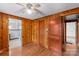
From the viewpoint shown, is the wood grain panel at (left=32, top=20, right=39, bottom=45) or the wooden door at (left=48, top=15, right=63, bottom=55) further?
the wood grain panel at (left=32, top=20, right=39, bottom=45)

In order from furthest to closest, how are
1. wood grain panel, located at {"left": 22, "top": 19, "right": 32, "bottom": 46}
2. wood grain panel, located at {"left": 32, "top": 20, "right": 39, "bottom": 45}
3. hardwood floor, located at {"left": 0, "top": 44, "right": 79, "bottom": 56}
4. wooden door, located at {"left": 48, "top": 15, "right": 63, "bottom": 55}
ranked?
1. wood grain panel, located at {"left": 32, "top": 20, "right": 39, "bottom": 45}
2. wood grain panel, located at {"left": 22, "top": 19, "right": 32, "bottom": 46}
3. wooden door, located at {"left": 48, "top": 15, "right": 63, "bottom": 55}
4. hardwood floor, located at {"left": 0, "top": 44, "right": 79, "bottom": 56}

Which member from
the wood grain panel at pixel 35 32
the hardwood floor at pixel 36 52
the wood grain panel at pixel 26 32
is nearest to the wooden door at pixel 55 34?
the hardwood floor at pixel 36 52

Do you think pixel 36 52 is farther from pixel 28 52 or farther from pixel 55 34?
pixel 55 34

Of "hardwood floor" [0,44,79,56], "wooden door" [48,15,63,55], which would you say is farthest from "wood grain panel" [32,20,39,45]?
"hardwood floor" [0,44,79,56]

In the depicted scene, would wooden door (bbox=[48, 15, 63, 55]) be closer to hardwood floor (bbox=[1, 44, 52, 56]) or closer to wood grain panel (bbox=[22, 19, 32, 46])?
hardwood floor (bbox=[1, 44, 52, 56])

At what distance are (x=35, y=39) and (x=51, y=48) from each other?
198cm

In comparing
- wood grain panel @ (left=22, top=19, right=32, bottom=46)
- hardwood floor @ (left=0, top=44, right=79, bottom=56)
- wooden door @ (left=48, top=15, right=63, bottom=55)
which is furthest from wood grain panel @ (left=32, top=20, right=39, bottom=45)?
hardwood floor @ (left=0, top=44, right=79, bottom=56)

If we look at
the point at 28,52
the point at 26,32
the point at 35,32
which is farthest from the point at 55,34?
the point at 26,32

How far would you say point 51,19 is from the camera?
4.43 metres

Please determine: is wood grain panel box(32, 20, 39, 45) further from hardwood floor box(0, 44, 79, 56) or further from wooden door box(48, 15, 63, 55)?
hardwood floor box(0, 44, 79, 56)

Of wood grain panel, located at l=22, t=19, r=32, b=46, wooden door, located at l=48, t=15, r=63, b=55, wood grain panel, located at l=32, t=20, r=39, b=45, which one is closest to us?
wooden door, located at l=48, t=15, r=63, b=55

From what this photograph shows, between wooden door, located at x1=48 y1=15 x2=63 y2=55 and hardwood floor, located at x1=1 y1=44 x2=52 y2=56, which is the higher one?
wooden door, located at x1=48 y1=15 x2=63 y2=55

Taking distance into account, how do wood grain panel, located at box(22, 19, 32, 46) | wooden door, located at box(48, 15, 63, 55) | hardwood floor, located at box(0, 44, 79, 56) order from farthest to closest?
1. wood grain panel, located at box(22, 19, 32, 46)
2. wooden door, located at box(48, 15, 63, 55)
3. hardwood floor, located at box(0, 44, 79, 56)

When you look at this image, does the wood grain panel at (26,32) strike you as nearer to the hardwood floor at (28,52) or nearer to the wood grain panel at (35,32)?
the wood grain panel at (35,32)
